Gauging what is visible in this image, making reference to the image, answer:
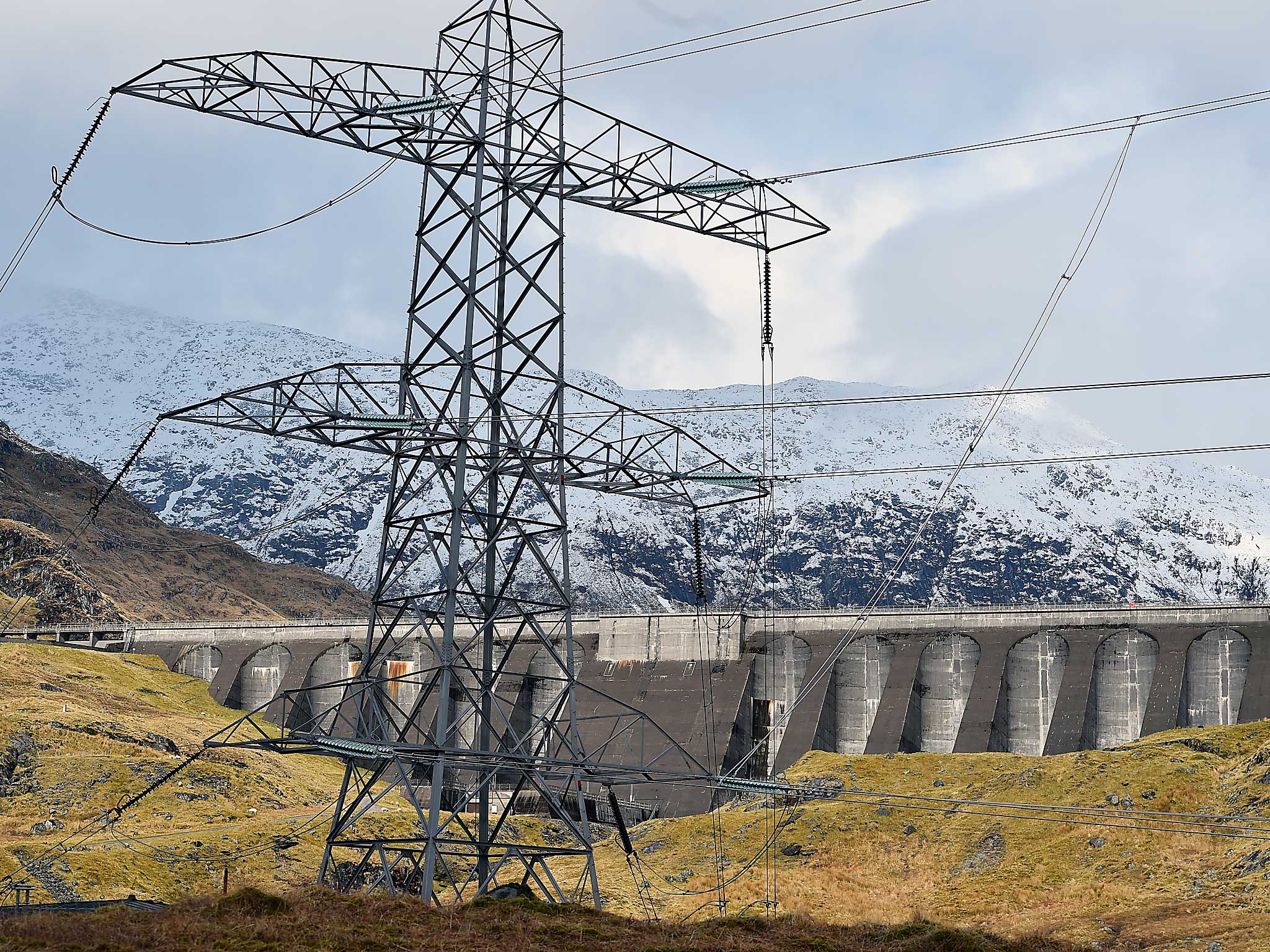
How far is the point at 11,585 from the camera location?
569 ft

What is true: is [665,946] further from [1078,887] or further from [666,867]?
[666,867]

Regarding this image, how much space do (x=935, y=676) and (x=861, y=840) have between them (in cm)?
3133

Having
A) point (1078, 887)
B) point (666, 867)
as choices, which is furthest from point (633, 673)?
point (1078, 887)

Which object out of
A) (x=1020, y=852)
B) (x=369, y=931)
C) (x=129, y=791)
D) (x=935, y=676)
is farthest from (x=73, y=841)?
(x=935, y=676)

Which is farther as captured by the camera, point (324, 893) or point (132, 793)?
point (132, 793)

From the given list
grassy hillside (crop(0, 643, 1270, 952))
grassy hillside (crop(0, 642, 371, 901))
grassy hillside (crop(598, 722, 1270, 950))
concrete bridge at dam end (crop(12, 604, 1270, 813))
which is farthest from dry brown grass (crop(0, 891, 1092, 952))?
concrete bridge at dam end (crop(12, 604, 1270, 813))

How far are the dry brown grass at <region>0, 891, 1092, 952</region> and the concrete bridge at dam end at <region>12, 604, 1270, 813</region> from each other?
53705 mm

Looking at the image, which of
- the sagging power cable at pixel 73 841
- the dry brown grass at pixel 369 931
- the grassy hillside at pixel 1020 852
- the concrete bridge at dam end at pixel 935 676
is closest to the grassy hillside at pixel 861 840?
the grassy hillside at pixel 1020 852

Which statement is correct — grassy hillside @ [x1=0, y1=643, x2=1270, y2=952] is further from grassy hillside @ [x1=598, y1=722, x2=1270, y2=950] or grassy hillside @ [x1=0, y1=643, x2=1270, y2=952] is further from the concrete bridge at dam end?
the concrete bridge at dam end

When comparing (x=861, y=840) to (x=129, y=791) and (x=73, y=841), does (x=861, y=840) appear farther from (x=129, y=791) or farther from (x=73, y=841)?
(x=129, y=791)

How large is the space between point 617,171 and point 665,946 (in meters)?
20.8

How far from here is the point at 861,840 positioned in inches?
2913

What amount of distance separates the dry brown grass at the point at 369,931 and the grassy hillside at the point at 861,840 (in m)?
2.41

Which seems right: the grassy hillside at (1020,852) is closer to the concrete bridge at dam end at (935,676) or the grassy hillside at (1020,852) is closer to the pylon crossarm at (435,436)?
the concrete bridge at dam end at (935,676)
